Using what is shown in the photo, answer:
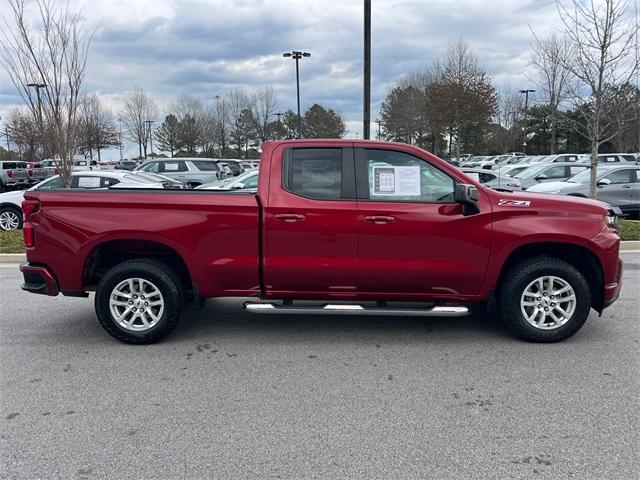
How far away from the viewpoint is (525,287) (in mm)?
4609

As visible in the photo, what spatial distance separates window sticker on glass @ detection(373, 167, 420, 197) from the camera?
4633 millimetres

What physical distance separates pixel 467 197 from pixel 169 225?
2.67m

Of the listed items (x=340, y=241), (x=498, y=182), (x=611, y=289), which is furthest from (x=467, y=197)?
(x=498, y=182)

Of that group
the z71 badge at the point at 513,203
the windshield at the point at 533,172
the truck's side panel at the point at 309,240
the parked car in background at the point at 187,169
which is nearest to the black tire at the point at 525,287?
the z71 badge at the point at 513,203

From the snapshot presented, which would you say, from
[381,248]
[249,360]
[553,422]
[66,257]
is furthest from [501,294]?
[66,257]

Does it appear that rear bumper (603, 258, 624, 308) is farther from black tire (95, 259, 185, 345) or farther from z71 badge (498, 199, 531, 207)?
black tire (95, 259, 185, 345)

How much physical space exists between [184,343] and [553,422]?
126 inches

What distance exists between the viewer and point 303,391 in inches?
148

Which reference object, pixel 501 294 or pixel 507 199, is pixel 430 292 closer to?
pixel 501 294

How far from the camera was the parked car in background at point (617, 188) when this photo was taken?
43.3 feet

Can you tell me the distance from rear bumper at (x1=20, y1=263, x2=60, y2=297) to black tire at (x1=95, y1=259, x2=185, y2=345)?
0.44 metres

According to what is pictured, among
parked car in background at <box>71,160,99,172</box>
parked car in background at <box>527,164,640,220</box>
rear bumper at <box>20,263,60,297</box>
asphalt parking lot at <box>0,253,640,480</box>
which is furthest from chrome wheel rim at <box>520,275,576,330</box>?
parked car in background at <box>71,160,99,172</box>

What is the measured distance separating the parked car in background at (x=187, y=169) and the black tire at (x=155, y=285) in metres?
15.3

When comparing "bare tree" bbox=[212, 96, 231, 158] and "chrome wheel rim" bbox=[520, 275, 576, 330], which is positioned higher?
"bare tree" bbox=[212, 96, 231, 158]
